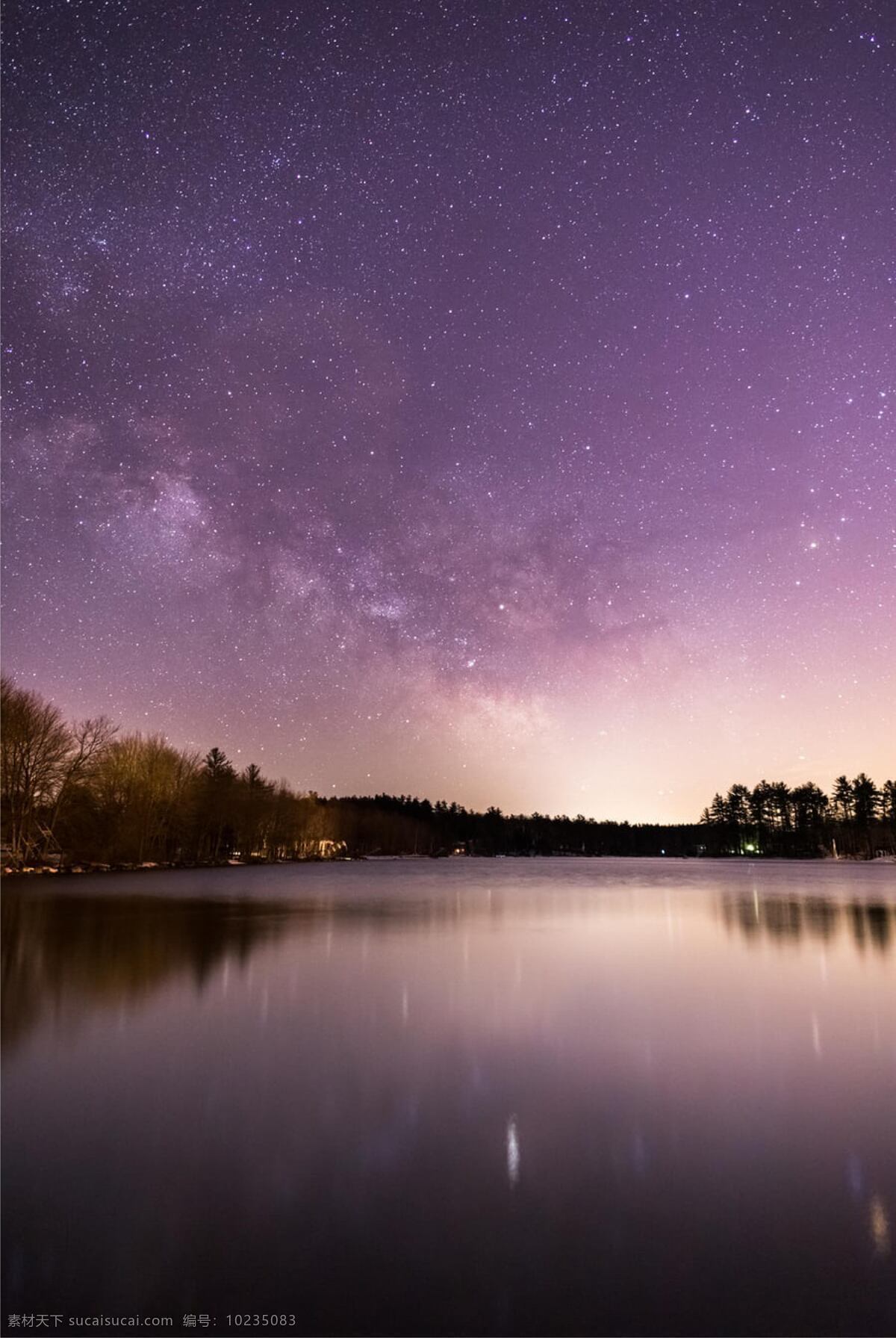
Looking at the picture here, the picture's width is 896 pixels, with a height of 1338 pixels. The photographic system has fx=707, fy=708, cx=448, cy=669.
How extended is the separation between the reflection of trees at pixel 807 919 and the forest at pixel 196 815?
160 feet

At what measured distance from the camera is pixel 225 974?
1377 centimetres

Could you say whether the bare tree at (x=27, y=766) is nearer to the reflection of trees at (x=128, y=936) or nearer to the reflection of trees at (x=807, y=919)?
the reflection of trees at (x=128, y=936)

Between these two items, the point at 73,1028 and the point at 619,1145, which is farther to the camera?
the point at 73,1028

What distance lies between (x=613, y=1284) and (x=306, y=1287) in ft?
5.91

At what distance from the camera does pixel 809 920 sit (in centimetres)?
2552

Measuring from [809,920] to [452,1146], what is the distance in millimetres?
23820

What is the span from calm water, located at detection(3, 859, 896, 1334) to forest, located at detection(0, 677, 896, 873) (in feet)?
156

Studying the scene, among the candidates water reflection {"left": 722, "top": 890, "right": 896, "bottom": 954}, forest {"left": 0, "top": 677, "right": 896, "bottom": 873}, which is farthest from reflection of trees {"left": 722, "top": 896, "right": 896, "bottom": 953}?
forest {"left": 0, "top": 677, "right": 896, "bottom": 873}

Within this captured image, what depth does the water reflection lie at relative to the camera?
2044 cm

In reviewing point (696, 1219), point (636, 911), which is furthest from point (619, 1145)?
point (636, 911)

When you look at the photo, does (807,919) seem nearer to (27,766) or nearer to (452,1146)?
(452,1146)

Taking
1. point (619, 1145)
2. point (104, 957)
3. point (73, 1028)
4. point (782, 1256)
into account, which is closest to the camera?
point (782, 1256)

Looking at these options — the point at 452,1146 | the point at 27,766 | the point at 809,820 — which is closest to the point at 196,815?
the point at 27,766

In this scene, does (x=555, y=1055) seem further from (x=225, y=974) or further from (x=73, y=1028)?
(x=225, y=974)
